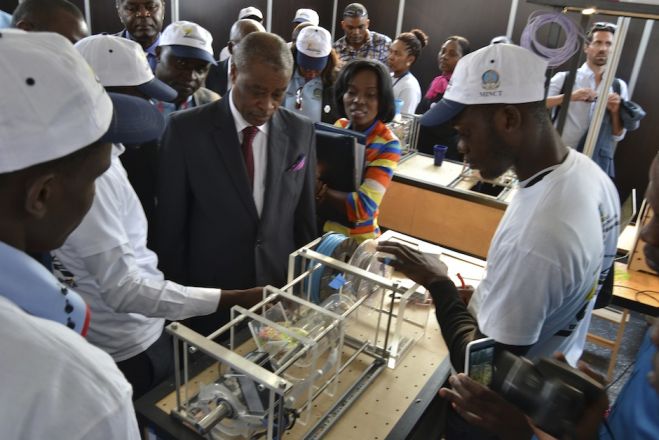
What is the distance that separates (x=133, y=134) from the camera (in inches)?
43.1

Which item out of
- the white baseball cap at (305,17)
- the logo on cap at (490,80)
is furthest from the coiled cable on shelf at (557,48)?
the white baseball cap at (305,17)

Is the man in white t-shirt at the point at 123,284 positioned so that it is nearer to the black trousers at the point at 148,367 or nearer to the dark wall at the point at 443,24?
the black trousers at the point at 148,367

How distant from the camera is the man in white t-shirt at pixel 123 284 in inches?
46.5

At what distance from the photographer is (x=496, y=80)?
1.21m

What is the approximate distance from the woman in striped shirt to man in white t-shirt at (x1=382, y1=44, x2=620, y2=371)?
0.69m

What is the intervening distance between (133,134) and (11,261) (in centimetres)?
57

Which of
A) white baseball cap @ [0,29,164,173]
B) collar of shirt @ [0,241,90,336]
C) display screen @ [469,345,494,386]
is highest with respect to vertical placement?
white baseball cap @ [0,29,164,173]

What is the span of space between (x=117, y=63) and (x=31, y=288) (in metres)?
1.20

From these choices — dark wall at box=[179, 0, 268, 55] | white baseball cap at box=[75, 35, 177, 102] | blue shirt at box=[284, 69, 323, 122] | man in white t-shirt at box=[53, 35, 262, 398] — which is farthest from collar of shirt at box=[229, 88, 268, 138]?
dark wall at box=[179, 0, 268, 55]

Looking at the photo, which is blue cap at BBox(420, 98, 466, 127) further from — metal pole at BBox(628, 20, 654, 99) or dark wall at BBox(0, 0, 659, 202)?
metal pole at BBox(628, 20, 654, 99)

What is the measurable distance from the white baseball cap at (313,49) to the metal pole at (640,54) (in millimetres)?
3751

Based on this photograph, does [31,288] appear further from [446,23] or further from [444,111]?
[446,23]

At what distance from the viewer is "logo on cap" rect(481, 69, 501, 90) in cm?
121

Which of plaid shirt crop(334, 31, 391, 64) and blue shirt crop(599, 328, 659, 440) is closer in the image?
blue shirt crop(599, 328, 659, 440)
